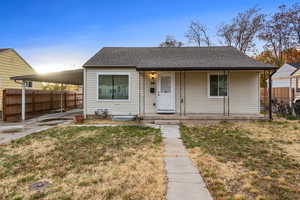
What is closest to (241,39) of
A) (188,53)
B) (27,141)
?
(188,53)

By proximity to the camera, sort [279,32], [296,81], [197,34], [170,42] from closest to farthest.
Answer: [296,81], [279,32], [197,34], [170,42]

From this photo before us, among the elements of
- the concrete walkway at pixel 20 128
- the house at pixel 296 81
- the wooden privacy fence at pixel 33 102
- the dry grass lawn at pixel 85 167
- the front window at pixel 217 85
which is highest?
the house at pixel 296 81

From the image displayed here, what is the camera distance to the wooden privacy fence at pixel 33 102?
940 centimetres

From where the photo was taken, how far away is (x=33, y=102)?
11281 mm

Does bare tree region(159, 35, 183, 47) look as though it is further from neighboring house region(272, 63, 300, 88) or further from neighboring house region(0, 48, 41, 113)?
neighboring house region(0, 48, 41, 113)

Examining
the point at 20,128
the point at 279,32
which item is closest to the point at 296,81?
the point at 279,32

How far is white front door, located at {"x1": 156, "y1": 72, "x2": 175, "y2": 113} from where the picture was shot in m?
9.09

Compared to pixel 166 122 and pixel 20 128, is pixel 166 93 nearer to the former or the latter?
pixel 166 122

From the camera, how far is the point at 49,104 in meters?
13.1

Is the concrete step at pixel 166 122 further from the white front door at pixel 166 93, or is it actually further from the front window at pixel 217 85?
the front window at pixel 217 85

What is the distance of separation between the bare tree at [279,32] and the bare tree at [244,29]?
1431 millimetres

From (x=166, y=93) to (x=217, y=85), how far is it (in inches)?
108

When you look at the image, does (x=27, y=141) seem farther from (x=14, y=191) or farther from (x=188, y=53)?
(x=188, y=53)

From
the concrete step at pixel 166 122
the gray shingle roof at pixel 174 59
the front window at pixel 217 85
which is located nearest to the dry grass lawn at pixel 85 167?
the concrete step at pixel 166 122
